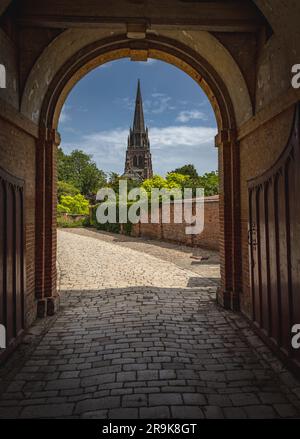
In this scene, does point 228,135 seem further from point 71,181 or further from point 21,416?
point 71,181

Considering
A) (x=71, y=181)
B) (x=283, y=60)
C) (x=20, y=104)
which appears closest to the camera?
(x=283, y=60)

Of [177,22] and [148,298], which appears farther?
[148,298]

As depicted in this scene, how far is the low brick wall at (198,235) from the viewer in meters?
15.5

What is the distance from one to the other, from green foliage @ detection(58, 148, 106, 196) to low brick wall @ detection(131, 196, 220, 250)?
38444 mm

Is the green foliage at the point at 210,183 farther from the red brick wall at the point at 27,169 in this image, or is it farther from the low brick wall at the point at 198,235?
the red brick wall at the point at 27,169

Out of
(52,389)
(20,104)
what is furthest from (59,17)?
(52,389)

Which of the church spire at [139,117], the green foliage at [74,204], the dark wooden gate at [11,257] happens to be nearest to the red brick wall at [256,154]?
the dark wooden gate at [11,257]

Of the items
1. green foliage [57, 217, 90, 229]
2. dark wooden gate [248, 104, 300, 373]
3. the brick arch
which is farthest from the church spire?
dark wooden gate [248, 104, 300, 373]

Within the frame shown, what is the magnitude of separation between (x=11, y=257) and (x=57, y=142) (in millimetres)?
2730

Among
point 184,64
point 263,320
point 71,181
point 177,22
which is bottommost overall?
point 263,320

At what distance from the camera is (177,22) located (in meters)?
4.28

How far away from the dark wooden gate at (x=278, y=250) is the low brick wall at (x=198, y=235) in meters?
10.6

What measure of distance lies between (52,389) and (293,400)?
2457 mm
